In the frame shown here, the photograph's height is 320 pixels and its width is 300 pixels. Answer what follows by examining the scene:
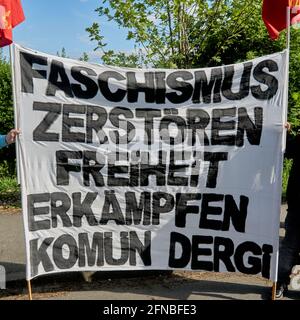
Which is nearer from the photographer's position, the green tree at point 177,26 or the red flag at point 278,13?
the red flag at point 278,13

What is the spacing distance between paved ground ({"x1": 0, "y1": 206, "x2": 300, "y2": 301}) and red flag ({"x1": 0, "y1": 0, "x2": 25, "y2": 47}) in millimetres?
2437

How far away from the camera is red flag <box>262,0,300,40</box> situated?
4.62m

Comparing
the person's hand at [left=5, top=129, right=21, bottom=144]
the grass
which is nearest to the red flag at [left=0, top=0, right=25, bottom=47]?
the person's hand at [left=5, top=129, right=21, bottom=144]

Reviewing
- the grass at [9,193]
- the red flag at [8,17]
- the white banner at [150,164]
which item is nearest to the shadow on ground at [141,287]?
the white banner at [150,164]

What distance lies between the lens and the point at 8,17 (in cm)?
434

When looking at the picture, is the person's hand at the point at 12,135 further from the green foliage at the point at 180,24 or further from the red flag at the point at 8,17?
the green foliage at the point at 180,24

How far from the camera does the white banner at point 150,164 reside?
14.6 ft

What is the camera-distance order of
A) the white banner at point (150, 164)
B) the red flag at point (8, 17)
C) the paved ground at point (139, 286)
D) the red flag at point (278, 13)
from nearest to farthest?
1. the red flag at point (8, 17)
2. the white banner at point (150, 164)
3. the red flag at point (278, 13)
4. the paved ground at point (139, 286)

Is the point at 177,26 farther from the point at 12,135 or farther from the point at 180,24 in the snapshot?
the point at 12,135

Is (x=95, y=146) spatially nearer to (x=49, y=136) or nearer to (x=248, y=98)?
(x=49, y=136)

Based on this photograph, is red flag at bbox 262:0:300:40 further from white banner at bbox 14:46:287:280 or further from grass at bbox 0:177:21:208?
grass at bbox 0:177:21:208

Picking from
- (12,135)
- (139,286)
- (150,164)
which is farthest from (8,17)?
(139,286)

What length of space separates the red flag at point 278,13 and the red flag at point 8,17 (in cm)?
235

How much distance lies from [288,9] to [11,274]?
385 cm
